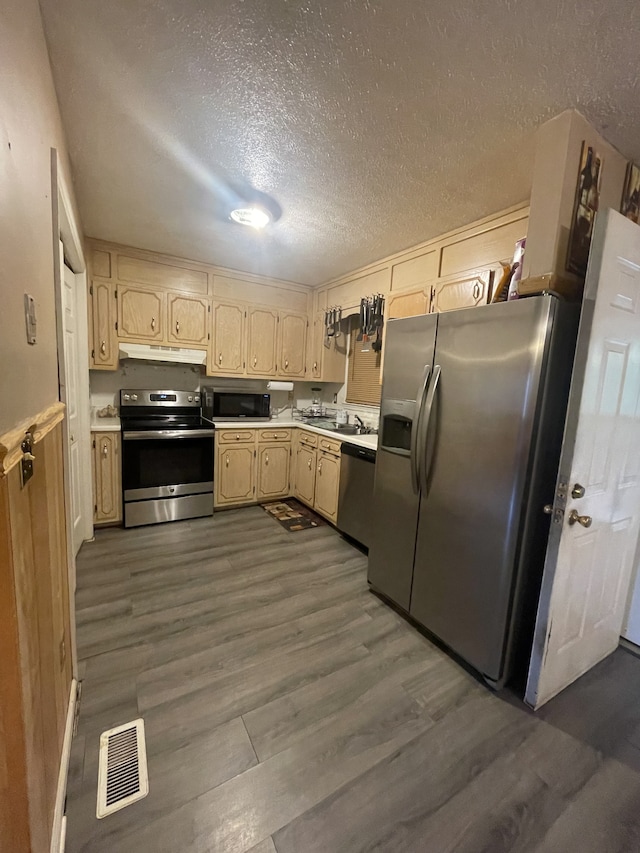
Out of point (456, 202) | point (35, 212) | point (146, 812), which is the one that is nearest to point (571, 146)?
point (456, 202)

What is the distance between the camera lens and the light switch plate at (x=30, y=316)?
2.95 ft

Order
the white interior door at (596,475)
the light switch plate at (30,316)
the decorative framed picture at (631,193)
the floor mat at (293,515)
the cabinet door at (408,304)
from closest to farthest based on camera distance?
the light switch plate at (30,316), the white interior door at (596,475), the decorative framed picture at (631,193), the cabinet door at (408,304), the floor mat at (293,515)

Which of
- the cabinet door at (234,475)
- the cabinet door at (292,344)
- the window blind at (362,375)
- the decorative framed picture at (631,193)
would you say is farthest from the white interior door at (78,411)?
the decorative framed picture at (631,193)

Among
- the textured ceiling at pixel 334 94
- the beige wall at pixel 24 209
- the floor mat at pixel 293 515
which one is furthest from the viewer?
the floor mat at pixel 293 515

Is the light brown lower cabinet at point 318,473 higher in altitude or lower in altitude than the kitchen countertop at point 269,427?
lower

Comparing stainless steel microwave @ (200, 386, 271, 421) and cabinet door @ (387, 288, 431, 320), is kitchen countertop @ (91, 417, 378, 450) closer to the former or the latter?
stainless steel microwave @ (200, 386, 271, 421)

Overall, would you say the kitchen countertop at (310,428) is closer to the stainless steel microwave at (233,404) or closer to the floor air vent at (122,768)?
Result: the stainless steel microwave at (233,404)

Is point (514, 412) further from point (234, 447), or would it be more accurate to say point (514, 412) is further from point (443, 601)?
point (234, 447)

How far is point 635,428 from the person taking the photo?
1.62 metres

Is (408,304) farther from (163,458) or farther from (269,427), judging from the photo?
(163,458)

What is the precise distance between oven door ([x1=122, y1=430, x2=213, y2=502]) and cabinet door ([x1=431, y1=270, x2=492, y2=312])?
2.31 meters

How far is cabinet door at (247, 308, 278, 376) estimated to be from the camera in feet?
12.2

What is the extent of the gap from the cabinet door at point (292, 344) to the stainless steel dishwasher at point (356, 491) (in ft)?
4.58

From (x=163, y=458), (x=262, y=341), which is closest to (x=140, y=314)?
(x=262, y=341)
